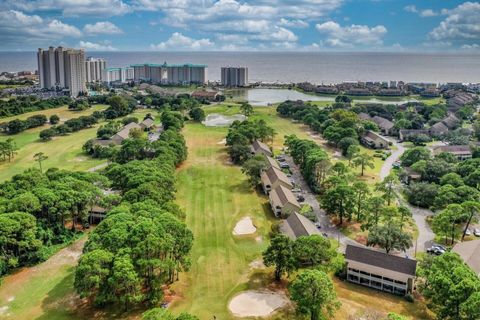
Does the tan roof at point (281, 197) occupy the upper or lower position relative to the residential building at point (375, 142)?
lower

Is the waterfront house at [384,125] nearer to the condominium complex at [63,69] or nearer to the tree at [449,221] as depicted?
the tree at [449,221]

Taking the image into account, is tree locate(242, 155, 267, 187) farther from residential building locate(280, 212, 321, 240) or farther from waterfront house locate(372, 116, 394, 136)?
waterfront house locate(372, 116, 394, 136)

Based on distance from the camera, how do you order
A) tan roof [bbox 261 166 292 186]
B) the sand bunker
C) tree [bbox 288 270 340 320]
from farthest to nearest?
the sand bunker
tan roof [bbox 261 166 292 186]
tree [bbox 288 270 340 320]

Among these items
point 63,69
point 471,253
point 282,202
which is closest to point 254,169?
point 282,202

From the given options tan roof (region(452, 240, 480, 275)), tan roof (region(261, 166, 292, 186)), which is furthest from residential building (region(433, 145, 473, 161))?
tan roof (region(452, 240, 480, 275))

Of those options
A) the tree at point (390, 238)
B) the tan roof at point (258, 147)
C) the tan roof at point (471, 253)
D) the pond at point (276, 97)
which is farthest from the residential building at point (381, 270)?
the pond at point (276, 97)

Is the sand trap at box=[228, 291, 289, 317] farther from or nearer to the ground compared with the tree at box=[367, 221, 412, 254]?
nearer to the ground
